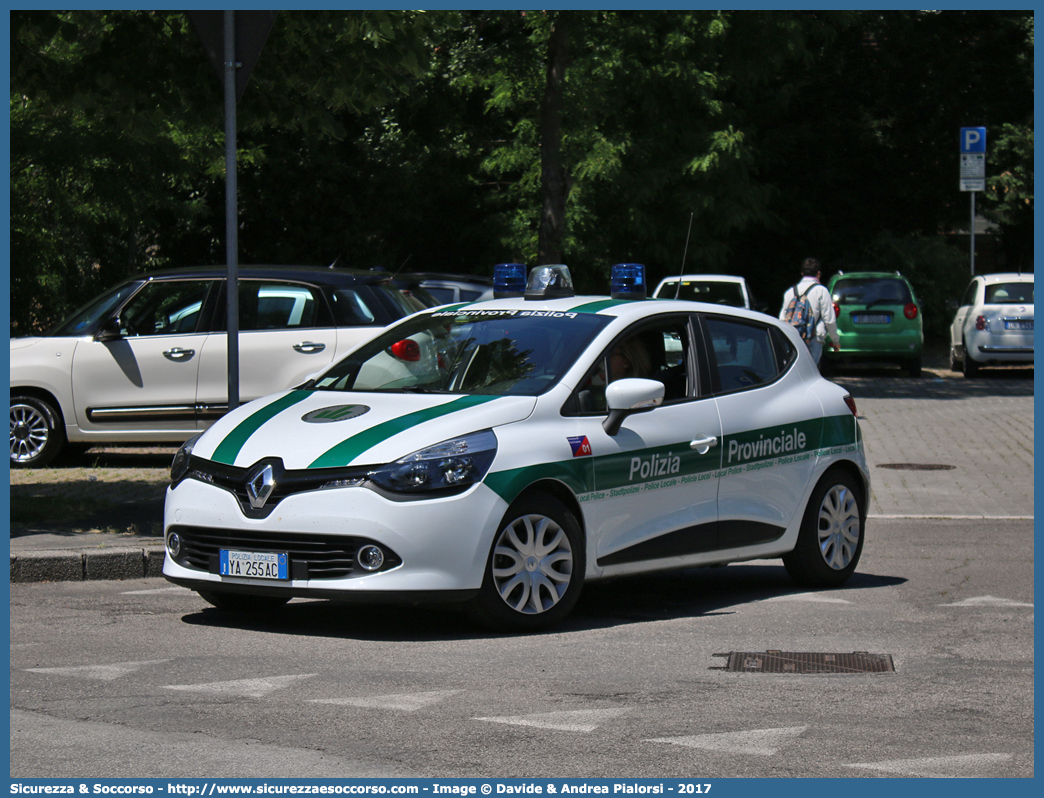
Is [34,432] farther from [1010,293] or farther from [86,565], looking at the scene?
[1010,293]

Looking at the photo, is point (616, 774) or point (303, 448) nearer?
point (616, 774)

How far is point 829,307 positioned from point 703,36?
10.8 metres

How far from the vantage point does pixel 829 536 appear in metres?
8.93

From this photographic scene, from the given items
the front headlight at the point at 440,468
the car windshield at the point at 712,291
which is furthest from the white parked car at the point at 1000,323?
the front headlight at the point at 440,468

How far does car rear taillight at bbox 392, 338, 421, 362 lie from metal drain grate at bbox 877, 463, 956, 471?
25.3 feet

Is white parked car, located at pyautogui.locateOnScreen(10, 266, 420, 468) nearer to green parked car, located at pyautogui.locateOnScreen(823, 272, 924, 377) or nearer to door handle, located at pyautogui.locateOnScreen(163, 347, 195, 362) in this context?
door handle, located at pyautogui.locateOnScreen(163, 347, 195, 362)

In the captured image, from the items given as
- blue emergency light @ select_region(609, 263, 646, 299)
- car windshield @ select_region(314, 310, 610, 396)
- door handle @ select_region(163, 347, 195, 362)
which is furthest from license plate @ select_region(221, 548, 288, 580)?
door handle @ select_region(163, 347, 195, 362)

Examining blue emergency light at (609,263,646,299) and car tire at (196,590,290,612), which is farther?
blue emergency light at (609,263,646,299)

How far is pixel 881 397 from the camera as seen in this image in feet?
75.5

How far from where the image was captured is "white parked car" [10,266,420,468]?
1336cm

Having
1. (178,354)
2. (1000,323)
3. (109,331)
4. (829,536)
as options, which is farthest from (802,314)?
(829,536)

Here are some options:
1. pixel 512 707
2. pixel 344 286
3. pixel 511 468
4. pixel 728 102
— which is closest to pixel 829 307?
pixel 344 286

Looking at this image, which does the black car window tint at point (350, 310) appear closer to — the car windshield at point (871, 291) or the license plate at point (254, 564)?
the license plate at point (254, 564)

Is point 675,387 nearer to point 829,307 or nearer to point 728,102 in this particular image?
Answer: point 829,307
